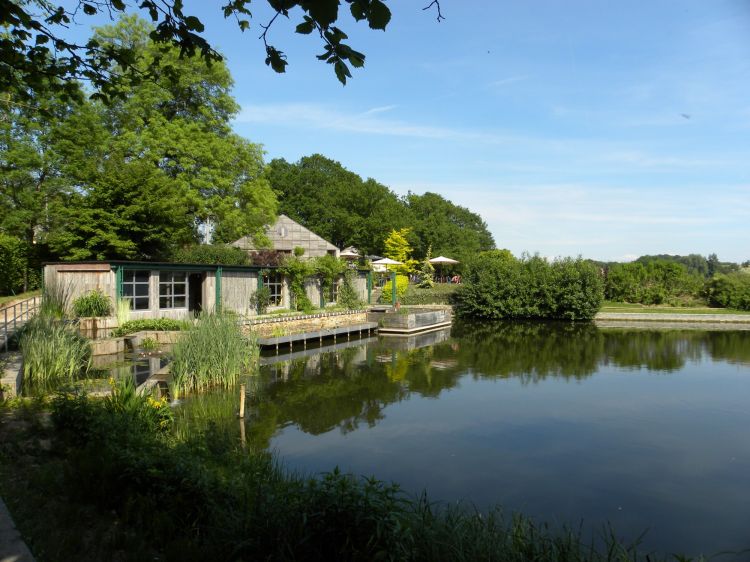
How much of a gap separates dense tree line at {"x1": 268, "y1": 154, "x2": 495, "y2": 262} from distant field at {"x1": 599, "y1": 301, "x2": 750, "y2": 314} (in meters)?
16.1

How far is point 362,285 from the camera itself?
102ft

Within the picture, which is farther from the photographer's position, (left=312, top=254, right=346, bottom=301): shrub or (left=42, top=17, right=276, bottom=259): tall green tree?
(left=312, top=254, right=346, bottom=301): shrub

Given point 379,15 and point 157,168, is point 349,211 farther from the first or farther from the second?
point 379,15

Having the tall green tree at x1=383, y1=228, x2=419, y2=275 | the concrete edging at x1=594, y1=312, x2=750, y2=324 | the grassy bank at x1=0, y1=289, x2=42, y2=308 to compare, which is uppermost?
the tall green tree at x1=383, y1=228, x2=419, y2=275

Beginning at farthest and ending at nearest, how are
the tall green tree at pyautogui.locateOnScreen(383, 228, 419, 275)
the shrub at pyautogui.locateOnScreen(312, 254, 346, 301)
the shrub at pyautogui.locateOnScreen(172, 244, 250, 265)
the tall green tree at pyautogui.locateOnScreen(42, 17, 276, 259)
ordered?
1. the tall green tree at pyautogui.locateOnScreen(383, 228, 419, 275)
2. the shrub at pyautogui.locateOnScreen(312, 254, 346, 301)
3. the shrub at pyautogui.locateOnScreen(172, 244, 250, 265)
4. the tall green tree at pyautogui.locateOnScreen(42, 17, 276, 259)

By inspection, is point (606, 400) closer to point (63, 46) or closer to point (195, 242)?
point (63, 46)

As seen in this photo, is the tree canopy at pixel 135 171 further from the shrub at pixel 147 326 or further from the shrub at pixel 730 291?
the shrub at pixel 730 291

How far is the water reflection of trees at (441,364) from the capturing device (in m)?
11.2

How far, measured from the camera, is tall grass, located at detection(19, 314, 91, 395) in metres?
9.12

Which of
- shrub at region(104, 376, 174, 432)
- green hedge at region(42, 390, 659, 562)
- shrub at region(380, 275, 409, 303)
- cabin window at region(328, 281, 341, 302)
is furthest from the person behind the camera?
shrub at region(380, 275, 409, 303)

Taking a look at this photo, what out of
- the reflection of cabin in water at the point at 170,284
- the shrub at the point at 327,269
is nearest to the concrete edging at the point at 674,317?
the shrub at the point at 327,269

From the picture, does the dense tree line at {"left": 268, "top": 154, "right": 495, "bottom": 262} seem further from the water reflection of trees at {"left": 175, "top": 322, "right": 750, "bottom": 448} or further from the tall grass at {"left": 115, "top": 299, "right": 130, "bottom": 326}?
the tall grass at {"left": 115, "top": 299, "right": 130, "bottom": 326}

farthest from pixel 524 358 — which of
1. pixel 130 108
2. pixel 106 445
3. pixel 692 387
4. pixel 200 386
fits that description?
pixel 130 108

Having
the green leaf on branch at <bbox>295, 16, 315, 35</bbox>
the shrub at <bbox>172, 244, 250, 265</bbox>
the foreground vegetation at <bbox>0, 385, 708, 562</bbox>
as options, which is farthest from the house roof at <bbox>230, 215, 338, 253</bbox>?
the green leaf on branch at <bbox>295, 16, 315, 35</bbox>
